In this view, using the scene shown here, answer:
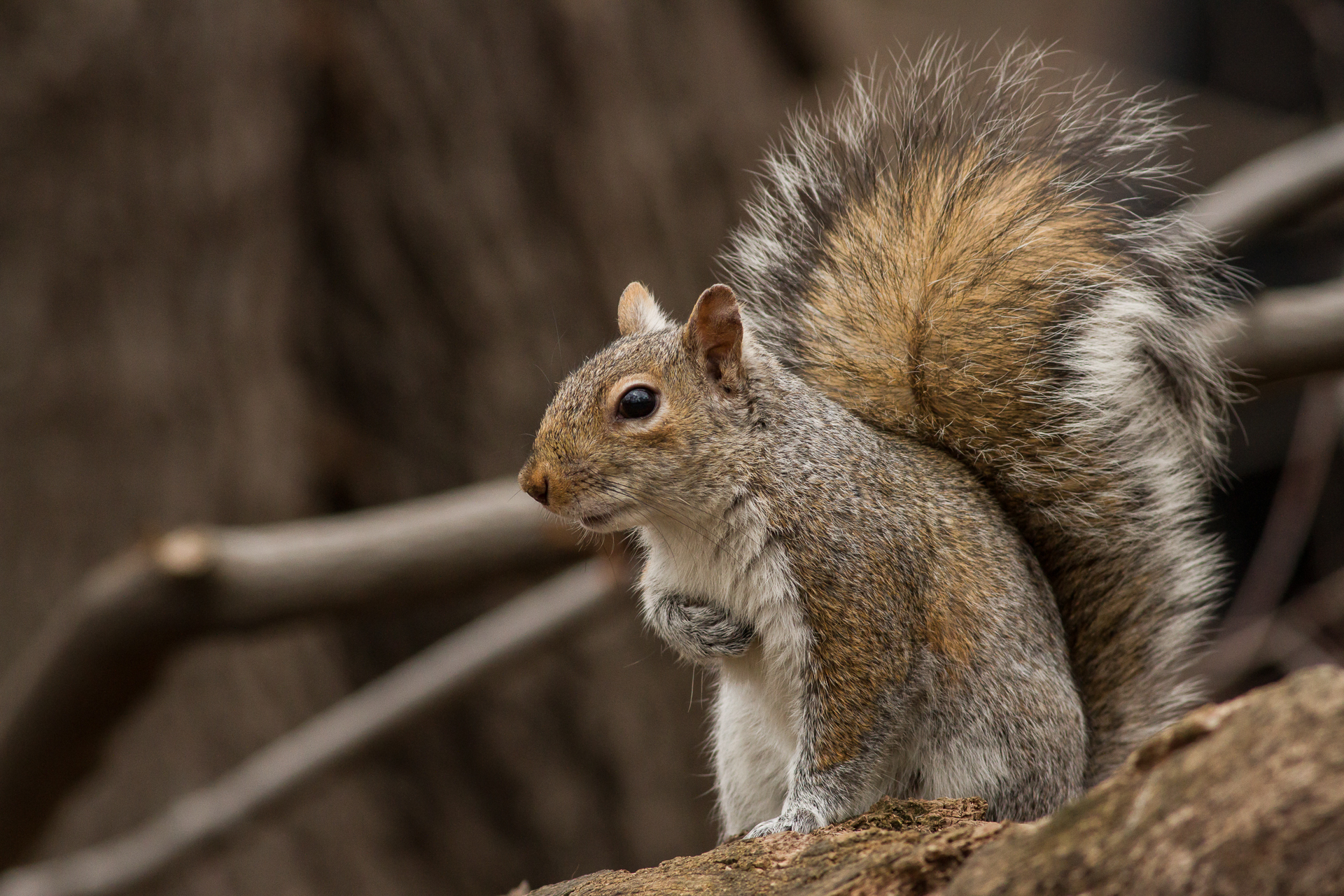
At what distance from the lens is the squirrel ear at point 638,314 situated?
6.86 feet

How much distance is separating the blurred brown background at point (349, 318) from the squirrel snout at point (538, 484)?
2.23 meters

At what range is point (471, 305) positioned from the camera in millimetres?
4152

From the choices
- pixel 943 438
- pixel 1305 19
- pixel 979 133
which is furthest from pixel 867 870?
pixel 1305 19

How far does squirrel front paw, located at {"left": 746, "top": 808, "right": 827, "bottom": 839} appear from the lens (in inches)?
59.8

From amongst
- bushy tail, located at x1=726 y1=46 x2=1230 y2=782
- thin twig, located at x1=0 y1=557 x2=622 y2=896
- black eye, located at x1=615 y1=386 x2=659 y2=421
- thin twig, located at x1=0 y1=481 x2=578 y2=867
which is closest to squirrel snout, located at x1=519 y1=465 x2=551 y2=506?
black eye, located at x1=615 y1=386 x2=659 y2=421

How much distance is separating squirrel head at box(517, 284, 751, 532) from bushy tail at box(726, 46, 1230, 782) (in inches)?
9.4

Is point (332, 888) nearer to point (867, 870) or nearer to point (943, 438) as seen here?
point (943, 438)

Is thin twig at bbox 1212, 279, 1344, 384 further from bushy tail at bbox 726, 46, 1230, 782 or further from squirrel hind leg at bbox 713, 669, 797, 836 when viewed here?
squirrel hind leg at bbox 713, 669, 797, 836

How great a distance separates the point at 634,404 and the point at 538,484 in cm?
18

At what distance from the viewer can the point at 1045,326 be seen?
5.89 feet

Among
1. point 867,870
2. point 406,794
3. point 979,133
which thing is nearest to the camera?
point 867,870

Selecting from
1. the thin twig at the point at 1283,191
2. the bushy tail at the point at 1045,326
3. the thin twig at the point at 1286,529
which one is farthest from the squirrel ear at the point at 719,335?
the thin twig at the point at 1286,529

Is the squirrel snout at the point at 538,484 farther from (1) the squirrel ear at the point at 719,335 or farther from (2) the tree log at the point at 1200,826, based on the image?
(2) the tree log at the point at 1200,826

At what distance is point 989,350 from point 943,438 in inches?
5.8
